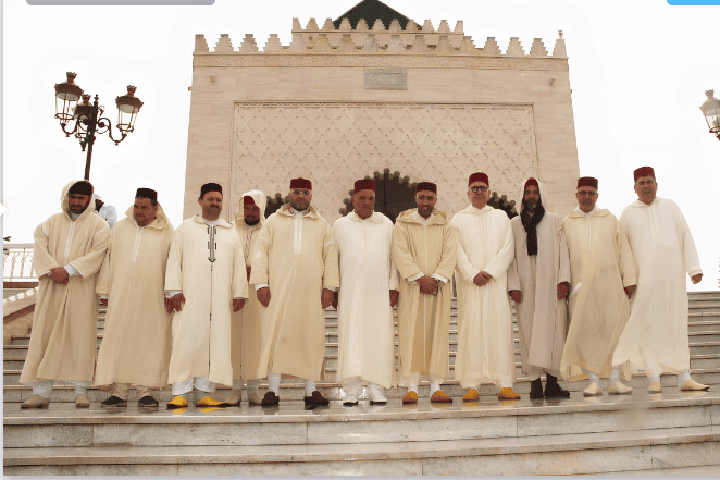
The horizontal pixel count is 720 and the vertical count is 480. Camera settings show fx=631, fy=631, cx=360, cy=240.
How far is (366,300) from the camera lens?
3.78 m

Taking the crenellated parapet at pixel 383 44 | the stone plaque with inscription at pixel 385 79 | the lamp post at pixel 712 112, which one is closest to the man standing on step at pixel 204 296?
the lamp post at pixel 712 112

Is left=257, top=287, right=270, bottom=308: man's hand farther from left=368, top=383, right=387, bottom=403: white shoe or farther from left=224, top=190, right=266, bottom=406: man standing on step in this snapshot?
left=368, top=383, right=387, bottom=403: white shoe

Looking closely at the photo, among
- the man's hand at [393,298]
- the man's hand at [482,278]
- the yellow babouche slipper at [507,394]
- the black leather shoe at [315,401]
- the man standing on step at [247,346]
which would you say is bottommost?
the black leather shoe at [315,401]

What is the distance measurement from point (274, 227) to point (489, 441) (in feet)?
5.96

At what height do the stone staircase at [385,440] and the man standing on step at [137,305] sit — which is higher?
the man standing on step at [137,305]

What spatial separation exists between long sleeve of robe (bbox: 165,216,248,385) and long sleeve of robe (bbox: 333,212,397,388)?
0.64 m

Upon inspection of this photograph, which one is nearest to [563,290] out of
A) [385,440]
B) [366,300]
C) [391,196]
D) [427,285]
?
[427,285]

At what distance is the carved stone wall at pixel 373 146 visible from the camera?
31.4 ft

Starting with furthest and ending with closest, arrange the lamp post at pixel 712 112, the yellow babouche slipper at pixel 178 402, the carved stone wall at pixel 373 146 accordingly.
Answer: the carved stone wall at pixel 373 146 → the lamp post at pixel 712 112 → the yellow babouche slipper at pixel 178 402

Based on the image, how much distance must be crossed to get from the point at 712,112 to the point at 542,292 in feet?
6.62

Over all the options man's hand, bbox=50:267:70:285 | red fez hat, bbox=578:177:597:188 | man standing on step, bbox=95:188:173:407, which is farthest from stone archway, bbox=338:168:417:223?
man's hand, bbox=50:267:70:285

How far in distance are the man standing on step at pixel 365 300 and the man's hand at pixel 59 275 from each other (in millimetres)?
1633

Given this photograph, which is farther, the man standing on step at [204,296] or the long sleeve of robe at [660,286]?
the long sleeve of robe at [660,286]

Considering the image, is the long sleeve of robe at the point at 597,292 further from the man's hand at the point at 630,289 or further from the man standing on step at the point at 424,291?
the man standing on step at the point at 424,291
